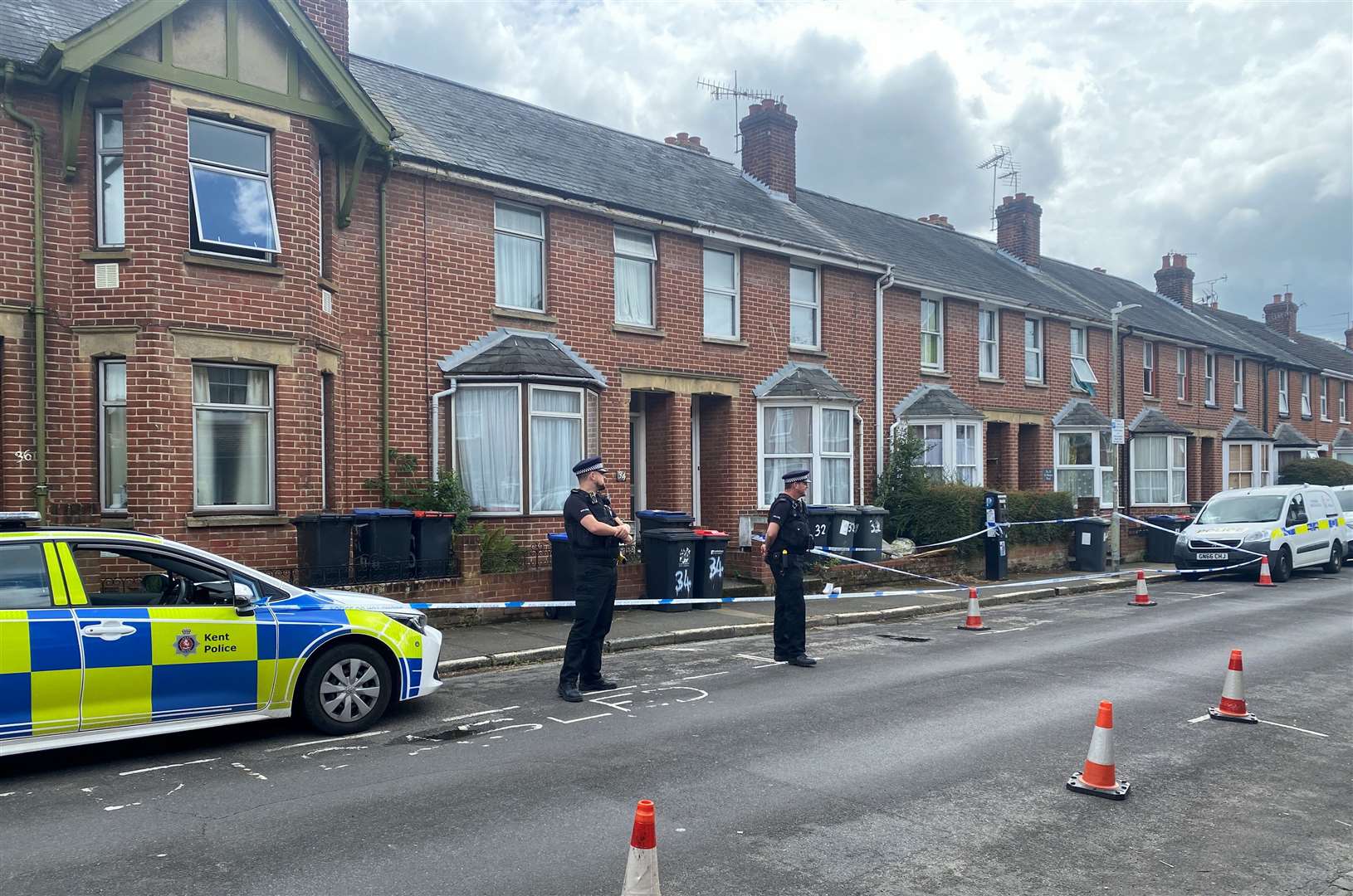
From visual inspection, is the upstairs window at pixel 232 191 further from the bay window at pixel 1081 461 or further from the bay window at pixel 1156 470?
the bay window at pixel 1156 470

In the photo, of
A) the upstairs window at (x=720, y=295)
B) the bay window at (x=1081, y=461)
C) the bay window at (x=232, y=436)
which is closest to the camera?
the bay window at (x=232, y=436)

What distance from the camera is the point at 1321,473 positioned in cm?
3142

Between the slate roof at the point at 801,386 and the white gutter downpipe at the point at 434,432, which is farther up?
the slate roof at the point at 801,386

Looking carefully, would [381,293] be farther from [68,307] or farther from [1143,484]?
[1143,484]

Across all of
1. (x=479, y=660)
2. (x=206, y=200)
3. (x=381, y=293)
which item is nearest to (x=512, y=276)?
(x=381, y=293)

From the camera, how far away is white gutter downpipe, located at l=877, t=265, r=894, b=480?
19703 millimetres

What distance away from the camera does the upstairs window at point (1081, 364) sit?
25.8 meters

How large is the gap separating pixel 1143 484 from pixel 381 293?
2173cm

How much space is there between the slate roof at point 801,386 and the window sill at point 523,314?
4457 mm

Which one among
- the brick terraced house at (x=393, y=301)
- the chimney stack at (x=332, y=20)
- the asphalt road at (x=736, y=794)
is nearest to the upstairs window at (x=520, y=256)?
the brick terraced house at (x=393, y=301)

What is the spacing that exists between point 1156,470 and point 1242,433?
6.95 meters

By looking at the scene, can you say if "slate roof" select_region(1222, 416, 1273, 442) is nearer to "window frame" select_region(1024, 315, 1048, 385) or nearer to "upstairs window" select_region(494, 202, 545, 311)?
"window frame" select_region(1024, 315, 1048, 385)

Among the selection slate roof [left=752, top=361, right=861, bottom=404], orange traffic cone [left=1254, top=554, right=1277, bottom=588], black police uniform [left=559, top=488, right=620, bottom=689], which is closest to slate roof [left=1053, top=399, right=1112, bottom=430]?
orange traffic cone [left=1254, top=554, right=1277, bottom=588]

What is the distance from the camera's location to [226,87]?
1098 centimetres
